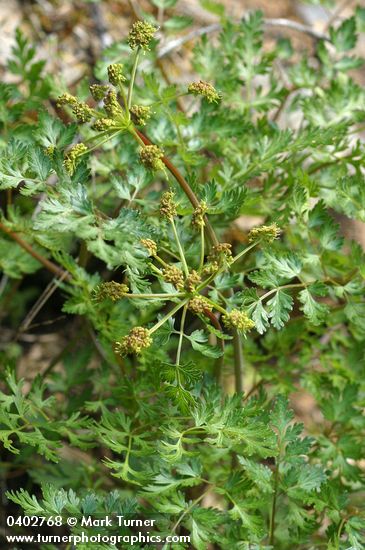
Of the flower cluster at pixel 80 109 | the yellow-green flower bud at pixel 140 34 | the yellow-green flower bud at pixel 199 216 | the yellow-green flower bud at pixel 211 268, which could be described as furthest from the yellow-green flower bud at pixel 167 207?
the yellow-green flower bud at pixel 140 34

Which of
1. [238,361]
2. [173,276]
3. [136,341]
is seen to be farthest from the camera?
[238,361]

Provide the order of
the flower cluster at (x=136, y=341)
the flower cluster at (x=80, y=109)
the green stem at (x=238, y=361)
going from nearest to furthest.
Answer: the flower cluster at (x=136, y=341)
the flower cluster at (x=80, y=109)
the green stem at (x=238, y=361)

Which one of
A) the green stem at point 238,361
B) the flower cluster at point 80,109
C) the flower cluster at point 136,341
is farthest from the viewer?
the green stem at point 238,361

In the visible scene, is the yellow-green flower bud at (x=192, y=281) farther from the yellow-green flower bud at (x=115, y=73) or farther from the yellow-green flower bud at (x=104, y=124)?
the yellow-green flower bud at (x=115, y=73)

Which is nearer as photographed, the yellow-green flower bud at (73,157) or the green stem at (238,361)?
the yellow-green flower bud at (73,157)

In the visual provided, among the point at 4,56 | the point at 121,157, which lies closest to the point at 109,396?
the point at 121,157

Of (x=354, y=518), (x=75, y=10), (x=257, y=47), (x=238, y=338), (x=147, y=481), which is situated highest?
(x=75, y=10)

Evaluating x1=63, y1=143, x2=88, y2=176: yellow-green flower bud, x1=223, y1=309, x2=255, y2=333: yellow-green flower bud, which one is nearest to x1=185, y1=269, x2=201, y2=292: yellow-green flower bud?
x1=223, y1=309, x2=255, y2=333: yellow-green flower bud

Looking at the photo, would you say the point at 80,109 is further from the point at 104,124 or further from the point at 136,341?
the point at 136,341

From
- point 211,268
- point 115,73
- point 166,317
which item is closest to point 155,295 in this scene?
point 166,317

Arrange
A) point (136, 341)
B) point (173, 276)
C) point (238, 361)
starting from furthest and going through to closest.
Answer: point (238, 361) → point (173, 276) → point (136, 341)

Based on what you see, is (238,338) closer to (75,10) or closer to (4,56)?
(4,56)
